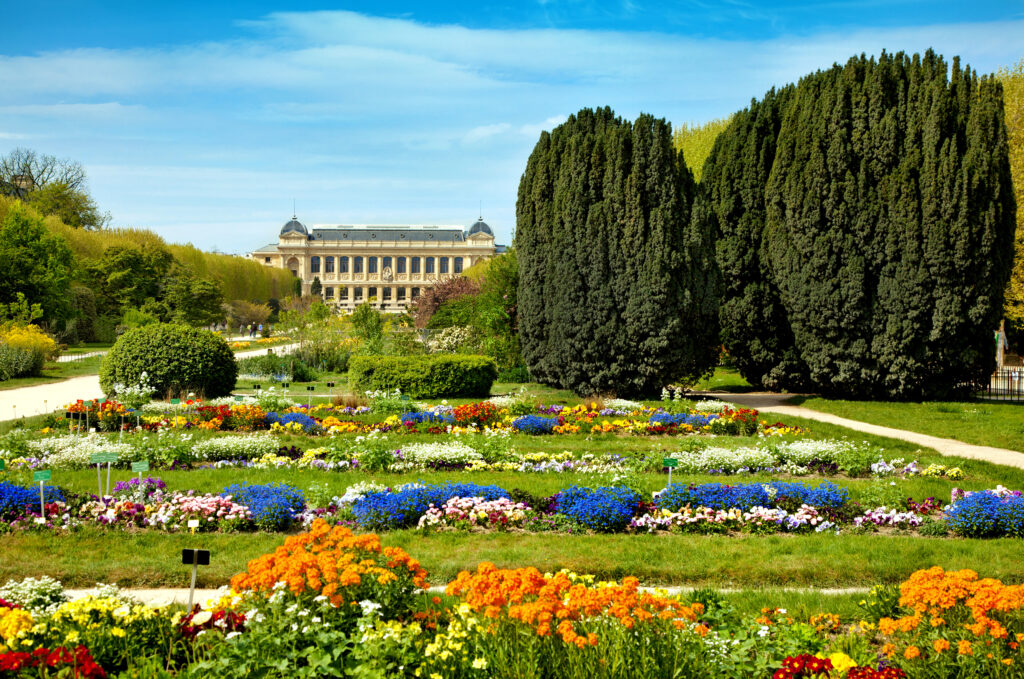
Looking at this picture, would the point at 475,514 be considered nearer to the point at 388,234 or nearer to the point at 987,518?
the point at 987,518

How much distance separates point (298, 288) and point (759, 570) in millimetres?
67653

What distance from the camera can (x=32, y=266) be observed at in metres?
26.6

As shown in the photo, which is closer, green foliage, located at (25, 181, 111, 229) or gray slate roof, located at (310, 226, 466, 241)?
green foliage, located at (25, 181, 111, 229)

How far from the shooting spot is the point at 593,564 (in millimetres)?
5164

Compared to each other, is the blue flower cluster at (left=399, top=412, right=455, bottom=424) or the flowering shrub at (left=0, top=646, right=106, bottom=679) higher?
the blue flower cluster at (left=399, top=412, right=455, bottom=424)

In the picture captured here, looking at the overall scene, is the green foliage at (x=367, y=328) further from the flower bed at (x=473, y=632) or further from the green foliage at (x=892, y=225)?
the flower bed at (x=473, y=632)

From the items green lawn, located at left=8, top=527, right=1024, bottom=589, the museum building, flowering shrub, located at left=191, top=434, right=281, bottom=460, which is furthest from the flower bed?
the museum building

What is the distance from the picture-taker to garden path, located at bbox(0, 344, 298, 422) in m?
13.0

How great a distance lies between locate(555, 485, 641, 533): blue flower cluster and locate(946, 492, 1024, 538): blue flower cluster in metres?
2.45

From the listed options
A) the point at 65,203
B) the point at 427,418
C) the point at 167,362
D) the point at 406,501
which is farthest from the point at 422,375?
the point at 65,203

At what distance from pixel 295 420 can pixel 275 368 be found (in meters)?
8.24

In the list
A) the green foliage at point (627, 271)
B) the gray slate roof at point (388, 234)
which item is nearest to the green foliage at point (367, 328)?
the green foliage at point (627, 271)

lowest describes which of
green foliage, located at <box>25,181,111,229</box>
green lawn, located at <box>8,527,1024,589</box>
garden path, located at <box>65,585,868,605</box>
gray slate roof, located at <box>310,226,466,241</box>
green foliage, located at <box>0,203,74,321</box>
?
garden path, located at <box>65,585,868,605</box>

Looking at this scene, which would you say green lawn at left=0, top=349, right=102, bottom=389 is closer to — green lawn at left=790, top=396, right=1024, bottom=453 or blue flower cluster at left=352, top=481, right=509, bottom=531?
blue flower cluster at left=352, top=481, right=509, bottom=531
